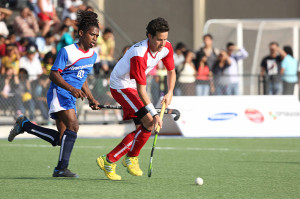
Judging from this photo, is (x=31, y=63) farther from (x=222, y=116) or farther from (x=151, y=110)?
(x=151, y=110)

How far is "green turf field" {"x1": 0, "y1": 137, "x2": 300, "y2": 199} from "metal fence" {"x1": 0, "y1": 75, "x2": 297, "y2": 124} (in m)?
2.04

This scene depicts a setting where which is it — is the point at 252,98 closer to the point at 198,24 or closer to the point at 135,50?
the point at 135,50

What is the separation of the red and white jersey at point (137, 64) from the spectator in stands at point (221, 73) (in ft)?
26.8

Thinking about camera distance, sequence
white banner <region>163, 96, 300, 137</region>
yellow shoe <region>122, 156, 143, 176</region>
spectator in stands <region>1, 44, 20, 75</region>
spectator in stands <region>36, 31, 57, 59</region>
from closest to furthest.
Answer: yellow shoe <region>122, 156, 143, 176</region>
white banner <region>163, 96, 300, 137</region>
spectator in stands <region>1, 44, 20, 75</region>
spectator in stands <region>36, 31, 57, 59</region>

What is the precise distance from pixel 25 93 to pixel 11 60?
4.09 feet

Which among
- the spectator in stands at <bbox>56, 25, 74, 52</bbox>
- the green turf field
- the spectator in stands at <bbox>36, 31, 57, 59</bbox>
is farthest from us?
the spectator in stands at <bbox>36, 31, 57, 59</bbox>

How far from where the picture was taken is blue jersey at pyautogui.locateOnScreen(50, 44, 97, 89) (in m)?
8.47

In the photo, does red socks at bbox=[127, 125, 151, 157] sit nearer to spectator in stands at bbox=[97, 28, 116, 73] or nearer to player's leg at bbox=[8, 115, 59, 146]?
player's leg at bbox=[8, 115, 59, 146]

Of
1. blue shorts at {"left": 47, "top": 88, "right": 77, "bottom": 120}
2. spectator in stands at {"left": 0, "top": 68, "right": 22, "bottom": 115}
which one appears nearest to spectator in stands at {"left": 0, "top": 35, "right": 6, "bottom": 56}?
spectator in stands at {"left": 0, "top": 68, "right": 22, "bottom": 115}

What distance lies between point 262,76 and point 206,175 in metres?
8.24

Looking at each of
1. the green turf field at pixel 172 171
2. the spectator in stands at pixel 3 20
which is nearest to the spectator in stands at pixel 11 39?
the spectator in stands at pixel 3 20

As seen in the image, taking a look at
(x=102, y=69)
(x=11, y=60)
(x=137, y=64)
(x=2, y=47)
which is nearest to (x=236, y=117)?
(x=102, y=69)

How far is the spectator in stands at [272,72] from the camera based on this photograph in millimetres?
Result: 16859

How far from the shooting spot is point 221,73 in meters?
17.5
